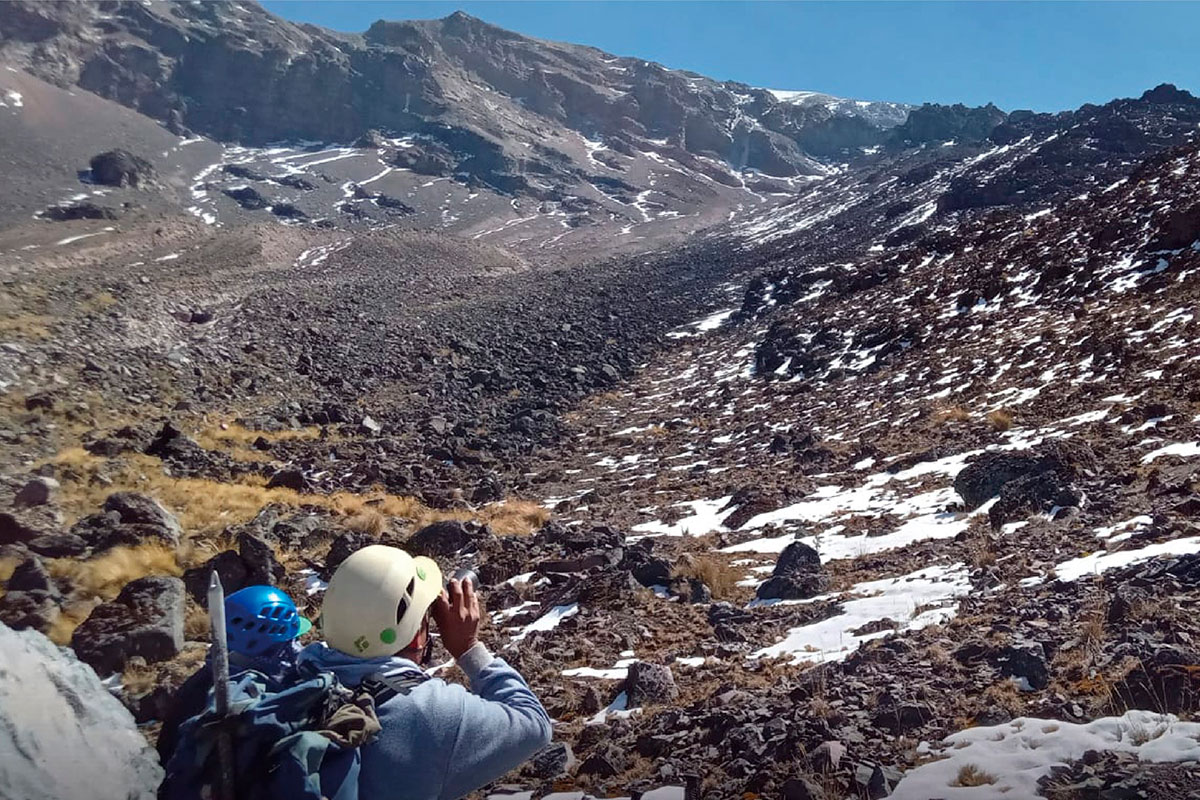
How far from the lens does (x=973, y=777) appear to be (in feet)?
11.9

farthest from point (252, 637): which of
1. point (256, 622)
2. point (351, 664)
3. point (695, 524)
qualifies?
point (695, 524)

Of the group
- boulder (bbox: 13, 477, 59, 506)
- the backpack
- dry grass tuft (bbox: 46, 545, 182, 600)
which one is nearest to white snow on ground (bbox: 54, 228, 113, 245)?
boulder (bbox: 13, 477, 59, 506)

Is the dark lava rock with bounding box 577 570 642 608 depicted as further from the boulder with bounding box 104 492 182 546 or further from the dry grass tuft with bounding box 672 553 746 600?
the boulder with bounding box 104 492 182 546

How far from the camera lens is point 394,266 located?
46406mm

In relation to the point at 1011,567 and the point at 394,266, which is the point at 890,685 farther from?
the point at 394,266

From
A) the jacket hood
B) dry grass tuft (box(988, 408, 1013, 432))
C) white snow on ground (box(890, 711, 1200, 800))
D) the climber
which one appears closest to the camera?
the jacket hood

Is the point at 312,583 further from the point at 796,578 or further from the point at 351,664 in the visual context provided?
the point at 351,664

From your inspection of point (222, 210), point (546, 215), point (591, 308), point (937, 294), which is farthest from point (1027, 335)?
A: point (546, 215)

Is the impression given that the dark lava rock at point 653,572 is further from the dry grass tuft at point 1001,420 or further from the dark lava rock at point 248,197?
the dark lava rock at point 248,197

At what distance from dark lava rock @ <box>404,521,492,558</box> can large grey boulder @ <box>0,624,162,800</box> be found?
7.88m

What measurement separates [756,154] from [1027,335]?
15553cm

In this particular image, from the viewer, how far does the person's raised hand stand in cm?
253

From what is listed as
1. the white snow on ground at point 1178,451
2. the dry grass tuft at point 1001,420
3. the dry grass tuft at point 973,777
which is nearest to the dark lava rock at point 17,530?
the dry grass tuft at point 973,777

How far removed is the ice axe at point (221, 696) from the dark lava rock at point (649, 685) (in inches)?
153
